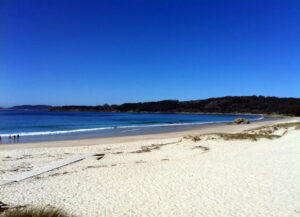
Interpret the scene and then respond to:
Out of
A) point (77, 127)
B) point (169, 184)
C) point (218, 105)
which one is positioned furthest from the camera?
point (218, 105)

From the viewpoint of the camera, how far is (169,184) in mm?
7012

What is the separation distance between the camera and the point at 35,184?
745cm

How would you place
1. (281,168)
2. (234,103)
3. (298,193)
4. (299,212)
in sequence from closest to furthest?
(299,212) < (298,193) < (281,168) < (234,103)

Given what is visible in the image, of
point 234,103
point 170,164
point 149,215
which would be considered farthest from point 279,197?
point 234,103

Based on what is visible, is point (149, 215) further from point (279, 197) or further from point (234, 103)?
point (234, 103)

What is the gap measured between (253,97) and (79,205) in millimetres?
158816

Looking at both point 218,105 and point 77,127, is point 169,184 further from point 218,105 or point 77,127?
point 218,105

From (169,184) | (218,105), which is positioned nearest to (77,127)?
(169,184)

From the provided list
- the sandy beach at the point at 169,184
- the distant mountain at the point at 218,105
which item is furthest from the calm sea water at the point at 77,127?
the distant mountain at the point at 218,105

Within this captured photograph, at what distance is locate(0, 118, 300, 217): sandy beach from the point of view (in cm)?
524

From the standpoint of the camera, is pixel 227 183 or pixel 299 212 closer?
pixel 299 212

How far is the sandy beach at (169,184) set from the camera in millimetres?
5242

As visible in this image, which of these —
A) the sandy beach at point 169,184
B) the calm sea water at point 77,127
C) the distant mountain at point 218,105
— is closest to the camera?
the sandy beach at point 169,184

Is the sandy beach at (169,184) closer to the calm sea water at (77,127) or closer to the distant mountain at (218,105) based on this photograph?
the calm sea water at (77,127)
